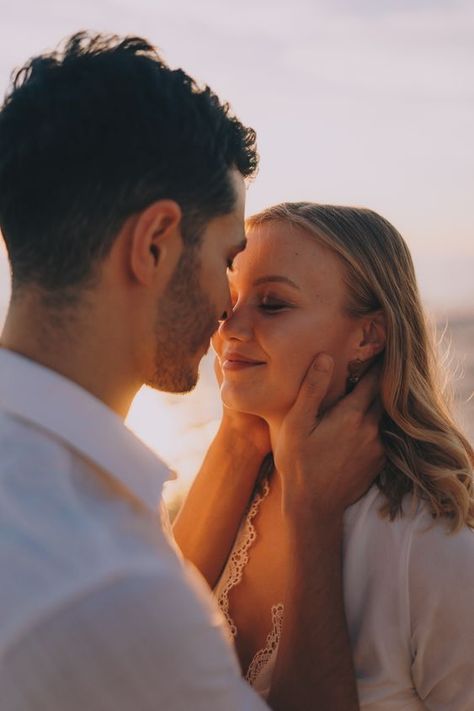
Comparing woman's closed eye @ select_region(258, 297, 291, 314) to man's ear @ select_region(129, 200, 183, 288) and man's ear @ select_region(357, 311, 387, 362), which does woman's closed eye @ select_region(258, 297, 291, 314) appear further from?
man's ear @ select_region(129, 200, 183, 288)

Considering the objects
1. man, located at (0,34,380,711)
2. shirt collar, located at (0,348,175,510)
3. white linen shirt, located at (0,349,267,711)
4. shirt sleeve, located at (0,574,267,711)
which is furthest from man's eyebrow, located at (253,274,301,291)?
shirt sleeve, located at (0,574,267,711)

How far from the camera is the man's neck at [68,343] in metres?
1.84

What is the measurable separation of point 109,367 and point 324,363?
1301 millimetres

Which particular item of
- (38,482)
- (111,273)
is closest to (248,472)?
(111,273)

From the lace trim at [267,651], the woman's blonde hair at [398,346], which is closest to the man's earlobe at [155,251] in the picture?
the woman's blonde hair at [398,346]

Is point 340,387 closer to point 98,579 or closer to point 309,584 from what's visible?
point 309,584

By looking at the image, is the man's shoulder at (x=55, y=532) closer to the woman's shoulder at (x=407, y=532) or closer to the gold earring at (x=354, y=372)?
the woman's shoulder at (x=407, y=532)

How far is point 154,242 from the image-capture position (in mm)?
1979

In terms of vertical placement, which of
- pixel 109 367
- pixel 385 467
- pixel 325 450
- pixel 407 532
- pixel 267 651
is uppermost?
pixel 109 367

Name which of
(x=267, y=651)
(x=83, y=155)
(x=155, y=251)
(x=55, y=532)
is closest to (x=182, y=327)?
(x=155, y=251)

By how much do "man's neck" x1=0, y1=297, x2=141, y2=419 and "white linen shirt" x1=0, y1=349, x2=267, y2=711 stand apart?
0.56ft

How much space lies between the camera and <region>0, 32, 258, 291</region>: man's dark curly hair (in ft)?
6.30

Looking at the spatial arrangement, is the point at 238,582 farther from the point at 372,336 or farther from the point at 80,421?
the point at 80,421

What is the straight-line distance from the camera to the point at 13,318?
74.6 inches
